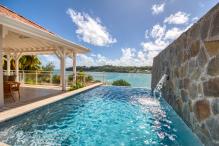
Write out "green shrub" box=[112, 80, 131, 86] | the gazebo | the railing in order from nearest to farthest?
the gazebo, the railing, "green shrub" box=[112, 80, 131, 86]

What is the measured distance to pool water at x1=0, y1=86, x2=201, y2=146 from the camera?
382 cm

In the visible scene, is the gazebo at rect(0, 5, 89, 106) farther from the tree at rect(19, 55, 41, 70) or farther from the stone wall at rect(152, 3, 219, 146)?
the tree at rect(19, 55, 41, 70)

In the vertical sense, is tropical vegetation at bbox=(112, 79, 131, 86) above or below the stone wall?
below

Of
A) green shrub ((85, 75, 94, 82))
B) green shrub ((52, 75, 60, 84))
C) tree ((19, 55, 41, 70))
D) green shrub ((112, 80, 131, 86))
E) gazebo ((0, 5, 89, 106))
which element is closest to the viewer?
gazebo ((0, 5, 89, 106))

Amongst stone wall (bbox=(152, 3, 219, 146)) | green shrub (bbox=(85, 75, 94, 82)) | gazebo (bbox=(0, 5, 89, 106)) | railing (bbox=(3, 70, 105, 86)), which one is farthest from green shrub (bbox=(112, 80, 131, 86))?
stone wall (bbox=(152, 3, 219, 146))

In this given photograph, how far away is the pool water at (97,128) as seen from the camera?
150 inches

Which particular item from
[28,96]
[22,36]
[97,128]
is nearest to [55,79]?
[28,96]

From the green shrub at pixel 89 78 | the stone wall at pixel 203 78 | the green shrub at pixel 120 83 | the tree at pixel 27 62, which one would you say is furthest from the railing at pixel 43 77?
the stone wall at pixel 203 78

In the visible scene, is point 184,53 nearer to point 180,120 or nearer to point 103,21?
point 180,120

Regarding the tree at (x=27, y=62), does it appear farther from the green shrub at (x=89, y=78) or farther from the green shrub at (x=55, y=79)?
the green shrub at (x=89, y=78)

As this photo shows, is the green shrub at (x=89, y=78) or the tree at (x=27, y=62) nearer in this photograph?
the green shrub at (x=89, y=78)

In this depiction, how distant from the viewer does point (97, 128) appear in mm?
4723

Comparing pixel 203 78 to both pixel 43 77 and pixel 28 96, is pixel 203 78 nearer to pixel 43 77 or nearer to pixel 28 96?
pixel 28 96

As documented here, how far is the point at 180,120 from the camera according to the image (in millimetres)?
5398
